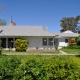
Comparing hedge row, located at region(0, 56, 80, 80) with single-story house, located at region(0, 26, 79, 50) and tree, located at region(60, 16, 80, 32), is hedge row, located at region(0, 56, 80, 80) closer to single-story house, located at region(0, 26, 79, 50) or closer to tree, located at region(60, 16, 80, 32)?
single-story house, located at region(0, 26, 79, 50)

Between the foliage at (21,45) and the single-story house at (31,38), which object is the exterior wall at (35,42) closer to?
the single-story house at (31,38)

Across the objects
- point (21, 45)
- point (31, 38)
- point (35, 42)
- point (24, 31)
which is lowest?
point (21, 45)

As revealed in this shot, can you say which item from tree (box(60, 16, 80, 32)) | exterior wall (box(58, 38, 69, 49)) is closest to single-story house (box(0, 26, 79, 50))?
exterior wall (box(58, 38, 69, 49))

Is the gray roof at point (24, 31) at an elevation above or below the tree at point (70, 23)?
below

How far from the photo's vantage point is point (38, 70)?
680 centimetres

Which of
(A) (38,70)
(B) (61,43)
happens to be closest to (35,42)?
(B) (61,43)

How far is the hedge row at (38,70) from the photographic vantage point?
22.5ft

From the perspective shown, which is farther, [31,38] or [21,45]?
[31,38]

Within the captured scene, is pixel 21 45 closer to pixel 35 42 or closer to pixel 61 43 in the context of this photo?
pixel 35 42

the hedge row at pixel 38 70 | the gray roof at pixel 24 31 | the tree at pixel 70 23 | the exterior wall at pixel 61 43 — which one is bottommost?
the hedge row at pixel 38 70

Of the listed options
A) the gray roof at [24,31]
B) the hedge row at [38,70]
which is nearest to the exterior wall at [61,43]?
the gray roof at [24,31]

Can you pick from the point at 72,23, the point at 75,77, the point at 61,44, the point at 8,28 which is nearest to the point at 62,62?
the point at 75,77

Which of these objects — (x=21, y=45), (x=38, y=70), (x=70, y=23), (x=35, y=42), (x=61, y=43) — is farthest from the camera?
(x=70, y=23)

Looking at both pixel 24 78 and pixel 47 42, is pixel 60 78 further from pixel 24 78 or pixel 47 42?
pixel 47 42
